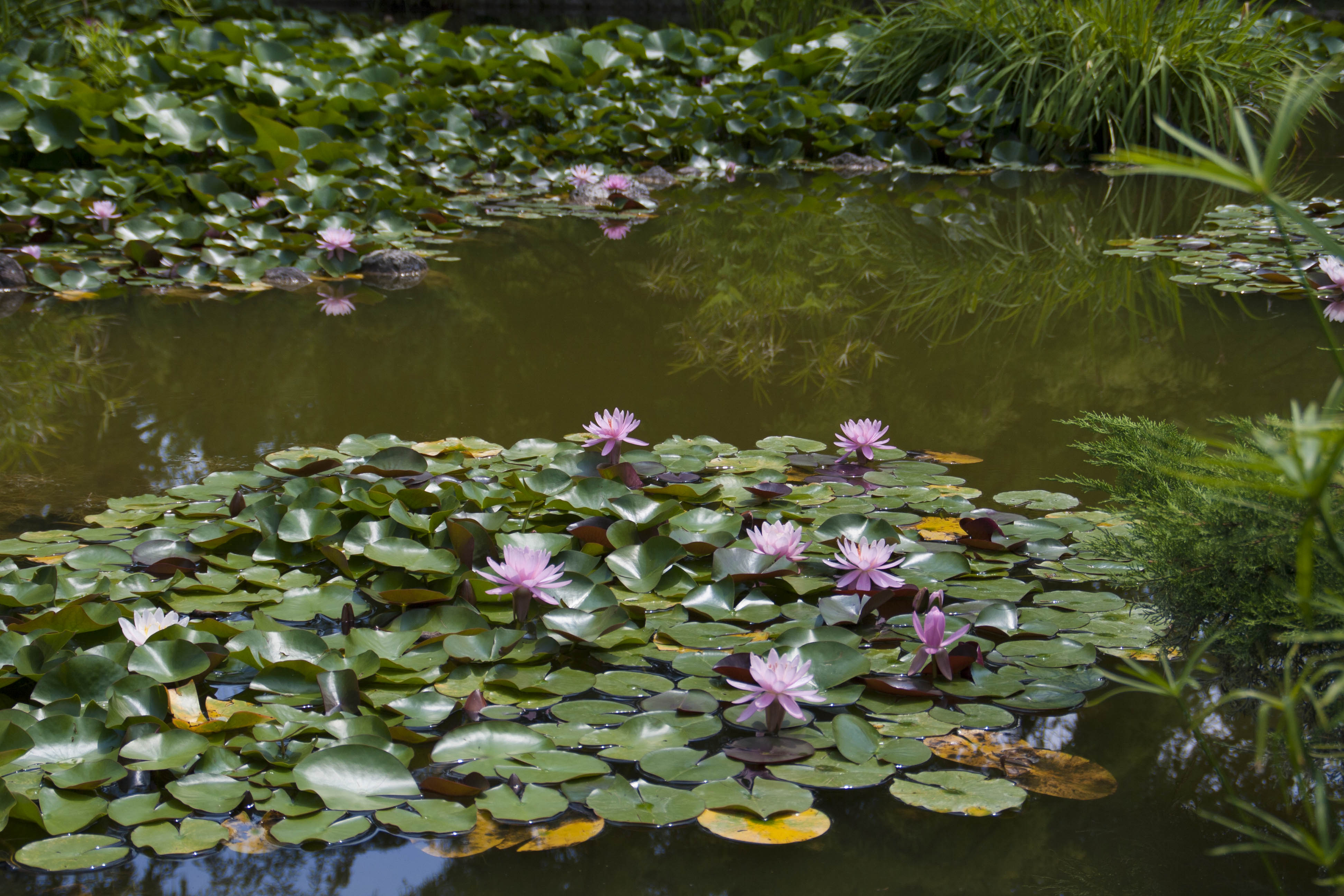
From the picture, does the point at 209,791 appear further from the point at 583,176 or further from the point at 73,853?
the point at 583,176

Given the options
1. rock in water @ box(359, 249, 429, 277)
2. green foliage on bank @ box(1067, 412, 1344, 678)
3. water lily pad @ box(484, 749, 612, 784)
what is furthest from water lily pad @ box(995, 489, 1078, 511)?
rock in water @ box(359, 249, 429, 277)

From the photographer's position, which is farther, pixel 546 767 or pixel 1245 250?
pixel 1245 250

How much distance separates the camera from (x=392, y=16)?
10.0m

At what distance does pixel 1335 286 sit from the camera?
2932 millimetres

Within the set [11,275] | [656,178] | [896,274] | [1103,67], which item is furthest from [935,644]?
[1103,67]

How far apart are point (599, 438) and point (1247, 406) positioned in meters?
1.53

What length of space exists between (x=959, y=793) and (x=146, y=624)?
1062 millimetres

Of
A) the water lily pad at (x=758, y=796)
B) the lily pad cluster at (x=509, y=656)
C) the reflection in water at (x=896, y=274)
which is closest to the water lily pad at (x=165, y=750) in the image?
the lily pad cluster at (x=509, y=656)

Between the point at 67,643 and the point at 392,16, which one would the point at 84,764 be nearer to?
the point at 67,643

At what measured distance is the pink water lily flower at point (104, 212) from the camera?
3666 mm

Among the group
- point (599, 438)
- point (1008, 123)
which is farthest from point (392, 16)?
point (599, 438)

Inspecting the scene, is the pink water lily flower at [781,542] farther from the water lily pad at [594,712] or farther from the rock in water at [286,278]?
the rock in water at [286,278]

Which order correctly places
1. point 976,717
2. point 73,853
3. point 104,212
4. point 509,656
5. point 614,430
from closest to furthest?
point 73,853 < point 976,717 < point 509,656 < point 614,430 < point 104,212

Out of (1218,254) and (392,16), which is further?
(392,16)
